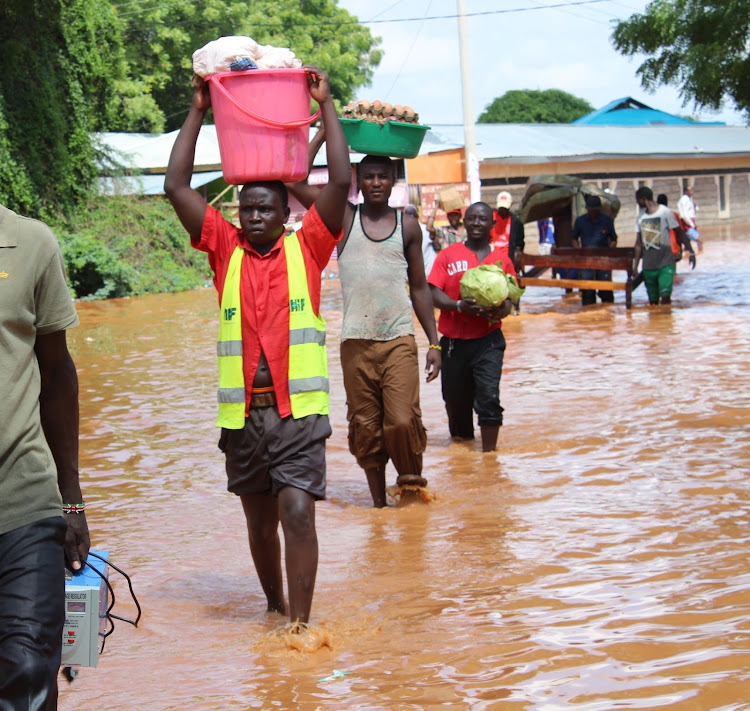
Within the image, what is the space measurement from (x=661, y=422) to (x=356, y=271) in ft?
11.1

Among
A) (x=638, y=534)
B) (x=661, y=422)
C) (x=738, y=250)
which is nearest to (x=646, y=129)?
(x=738, y=250)

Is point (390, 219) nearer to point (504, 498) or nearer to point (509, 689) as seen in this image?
point (504, 498)

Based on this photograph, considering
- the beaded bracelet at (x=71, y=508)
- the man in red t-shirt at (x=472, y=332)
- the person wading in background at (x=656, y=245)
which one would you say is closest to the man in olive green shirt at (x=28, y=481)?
the beaded bracelet at (x=71, y=508)

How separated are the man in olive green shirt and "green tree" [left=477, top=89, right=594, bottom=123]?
242 ft

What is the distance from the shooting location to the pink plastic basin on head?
422cm

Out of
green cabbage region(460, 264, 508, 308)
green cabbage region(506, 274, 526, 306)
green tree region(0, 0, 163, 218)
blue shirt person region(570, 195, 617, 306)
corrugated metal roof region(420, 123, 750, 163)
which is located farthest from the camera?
corrugated metal roof region(420, 123, 750, 163)

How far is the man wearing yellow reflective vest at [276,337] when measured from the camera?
4156 millimetres

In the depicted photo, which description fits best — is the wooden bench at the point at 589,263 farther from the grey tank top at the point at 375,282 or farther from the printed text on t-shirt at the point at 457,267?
the grey tank top at the point at 375,282

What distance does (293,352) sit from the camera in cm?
418

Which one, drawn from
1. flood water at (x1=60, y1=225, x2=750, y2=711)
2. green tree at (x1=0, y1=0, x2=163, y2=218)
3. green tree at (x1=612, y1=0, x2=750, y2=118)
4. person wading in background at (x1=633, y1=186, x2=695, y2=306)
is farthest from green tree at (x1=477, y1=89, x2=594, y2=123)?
flood water at (x1=60, y1=225, x2=750, y2=711)

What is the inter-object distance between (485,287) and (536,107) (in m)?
70.5

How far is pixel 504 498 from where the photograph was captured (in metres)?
6.56

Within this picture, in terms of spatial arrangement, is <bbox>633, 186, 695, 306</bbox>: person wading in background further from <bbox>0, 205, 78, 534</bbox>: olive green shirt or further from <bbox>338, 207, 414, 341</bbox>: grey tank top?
<bbox>0, 205, 78, 534</bbox>: olive green shirt

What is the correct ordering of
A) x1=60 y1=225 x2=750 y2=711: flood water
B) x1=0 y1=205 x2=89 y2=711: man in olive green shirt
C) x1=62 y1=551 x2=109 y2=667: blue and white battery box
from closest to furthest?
x1=0 y1=205 x2=89 y2=711: man in olive green shirt, x1=62 y1=551 x2=109 y2=667: blue and white battery box, x1=60 y1=225 x2=750 y2=711: flood water
